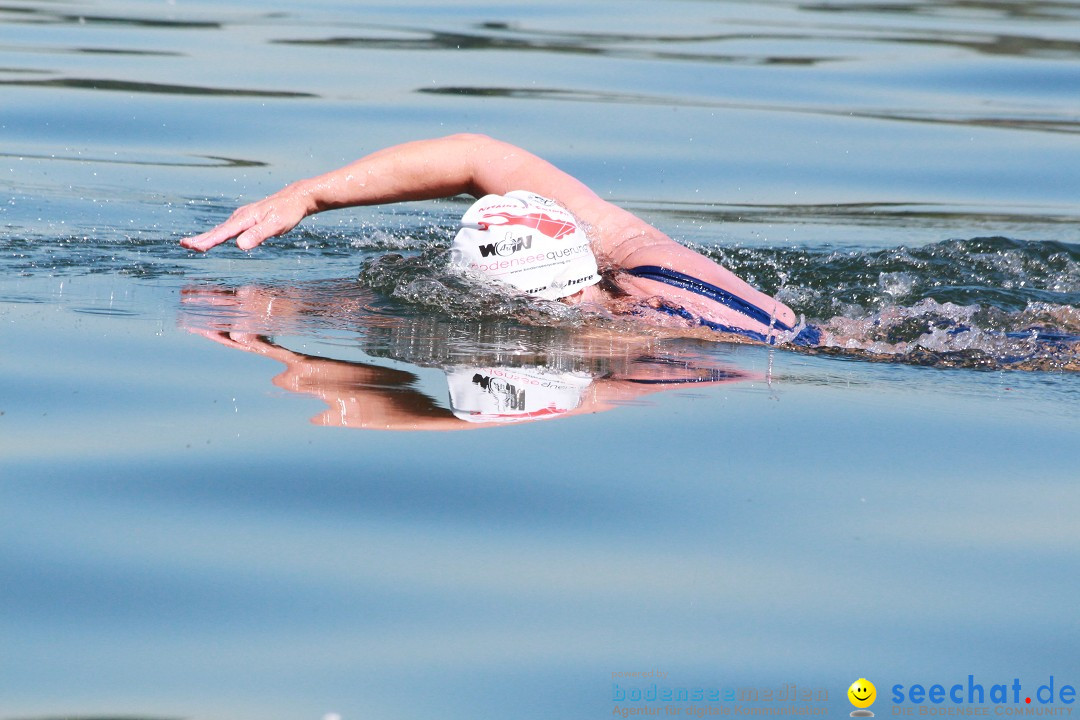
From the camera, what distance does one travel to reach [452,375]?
462cm

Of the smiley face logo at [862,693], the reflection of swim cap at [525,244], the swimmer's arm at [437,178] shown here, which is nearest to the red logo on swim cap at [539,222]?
the reflection of swim cap at [525,244]

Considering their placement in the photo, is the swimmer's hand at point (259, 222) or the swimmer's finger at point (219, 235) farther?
the swimmer's hand at point (259, 222)

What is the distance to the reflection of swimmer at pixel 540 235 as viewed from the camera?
5.67 meters

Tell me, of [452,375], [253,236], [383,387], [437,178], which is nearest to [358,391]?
[383,387]

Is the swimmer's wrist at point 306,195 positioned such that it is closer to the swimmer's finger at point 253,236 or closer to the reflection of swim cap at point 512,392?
the swimmer's finger at point 253,236

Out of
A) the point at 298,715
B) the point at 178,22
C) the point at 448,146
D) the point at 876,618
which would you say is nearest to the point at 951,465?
the point at 876,618

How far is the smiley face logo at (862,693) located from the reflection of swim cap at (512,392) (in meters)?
1.55

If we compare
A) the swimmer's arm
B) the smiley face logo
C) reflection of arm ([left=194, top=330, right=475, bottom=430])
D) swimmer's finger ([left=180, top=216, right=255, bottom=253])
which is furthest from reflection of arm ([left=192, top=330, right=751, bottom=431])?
the smiley face logo

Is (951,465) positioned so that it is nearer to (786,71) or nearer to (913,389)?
(913,389)

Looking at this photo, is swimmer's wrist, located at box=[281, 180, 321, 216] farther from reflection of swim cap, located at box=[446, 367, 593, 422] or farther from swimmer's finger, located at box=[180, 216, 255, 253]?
reflection of swim cap, located at box=[446, 367, 593, 422]

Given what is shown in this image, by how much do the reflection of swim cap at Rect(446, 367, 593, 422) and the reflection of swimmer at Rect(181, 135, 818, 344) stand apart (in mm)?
1029

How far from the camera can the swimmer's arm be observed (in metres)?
5.95

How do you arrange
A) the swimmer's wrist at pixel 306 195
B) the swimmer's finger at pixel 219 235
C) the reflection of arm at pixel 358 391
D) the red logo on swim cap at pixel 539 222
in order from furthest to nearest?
the swimmer's wrist at pixel 306 195 → the red logo on swim cap at pixel 539 222 → the swimmer's finger at pixel 219 235 → the reflection of arm at pixel 358 391

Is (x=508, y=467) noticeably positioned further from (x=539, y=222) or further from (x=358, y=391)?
(x=539, y=222)
